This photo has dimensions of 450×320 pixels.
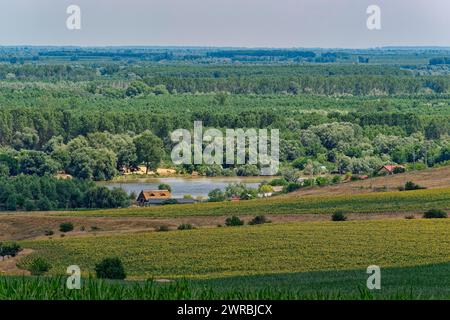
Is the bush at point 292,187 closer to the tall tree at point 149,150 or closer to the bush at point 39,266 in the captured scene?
the tall tree at point 149,150

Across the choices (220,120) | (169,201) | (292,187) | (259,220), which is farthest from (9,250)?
(220,120)

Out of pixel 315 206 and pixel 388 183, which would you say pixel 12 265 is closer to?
pixel 315 206

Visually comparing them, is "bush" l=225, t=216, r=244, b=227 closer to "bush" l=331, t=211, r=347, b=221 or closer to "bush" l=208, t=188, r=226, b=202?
"bush" l=331, t=211, r=347, b=221

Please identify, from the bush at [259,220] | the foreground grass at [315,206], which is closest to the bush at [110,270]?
the bush at [259,220]

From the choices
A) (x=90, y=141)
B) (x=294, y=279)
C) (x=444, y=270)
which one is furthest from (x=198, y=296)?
(x=90, y=141)

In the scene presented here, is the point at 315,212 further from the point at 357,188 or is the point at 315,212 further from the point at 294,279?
the point at 294,279

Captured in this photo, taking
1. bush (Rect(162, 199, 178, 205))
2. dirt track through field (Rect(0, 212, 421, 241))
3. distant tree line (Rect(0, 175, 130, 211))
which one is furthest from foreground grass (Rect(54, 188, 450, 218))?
distant tree line (Rect(0, 175, 130, 211))
